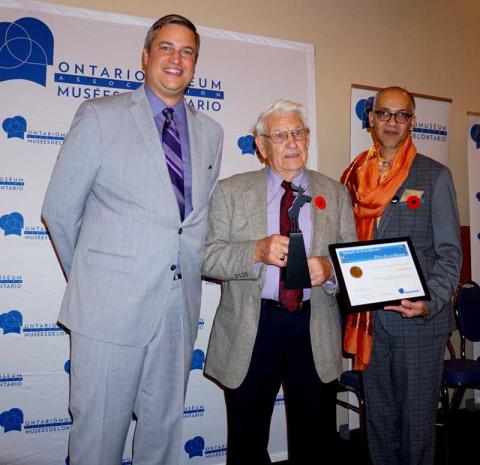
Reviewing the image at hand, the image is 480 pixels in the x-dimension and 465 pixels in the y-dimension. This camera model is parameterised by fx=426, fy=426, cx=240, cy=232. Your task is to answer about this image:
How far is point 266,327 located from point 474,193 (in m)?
2.98

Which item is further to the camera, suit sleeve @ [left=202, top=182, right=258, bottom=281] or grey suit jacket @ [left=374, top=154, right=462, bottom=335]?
grey suit jacket @ [left=374, top=154, right=462, bottom=335]

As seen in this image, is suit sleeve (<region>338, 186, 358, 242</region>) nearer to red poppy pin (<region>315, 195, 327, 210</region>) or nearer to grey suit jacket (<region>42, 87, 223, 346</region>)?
red poppy pin (<region>315, 195, 327, 210</region>)

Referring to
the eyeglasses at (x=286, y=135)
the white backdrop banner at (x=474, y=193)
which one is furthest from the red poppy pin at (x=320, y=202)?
the white backdrop banner at (x=474, y=193)

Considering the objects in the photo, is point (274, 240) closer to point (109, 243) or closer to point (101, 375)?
point (109, 243)

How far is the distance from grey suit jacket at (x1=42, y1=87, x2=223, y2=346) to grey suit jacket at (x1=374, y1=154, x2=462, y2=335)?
1.06 m

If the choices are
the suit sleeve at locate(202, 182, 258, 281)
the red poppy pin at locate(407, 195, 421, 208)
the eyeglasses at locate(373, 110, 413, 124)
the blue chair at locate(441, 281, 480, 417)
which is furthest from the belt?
the blue chair at locate(441, 281, 480, 417)

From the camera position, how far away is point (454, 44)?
389cm

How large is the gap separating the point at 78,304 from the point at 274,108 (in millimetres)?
1216

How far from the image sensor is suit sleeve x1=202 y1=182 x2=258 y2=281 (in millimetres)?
1761

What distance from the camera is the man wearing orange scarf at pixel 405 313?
2045 millimetres

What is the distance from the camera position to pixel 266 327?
1820 mm

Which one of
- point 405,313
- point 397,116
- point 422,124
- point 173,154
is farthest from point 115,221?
Result: point 422,124

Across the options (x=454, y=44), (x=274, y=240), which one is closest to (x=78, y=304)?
(x=274, y=240)

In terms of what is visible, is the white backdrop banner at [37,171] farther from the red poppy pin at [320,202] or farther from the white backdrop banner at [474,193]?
the white backdrop banner at [474,193]
